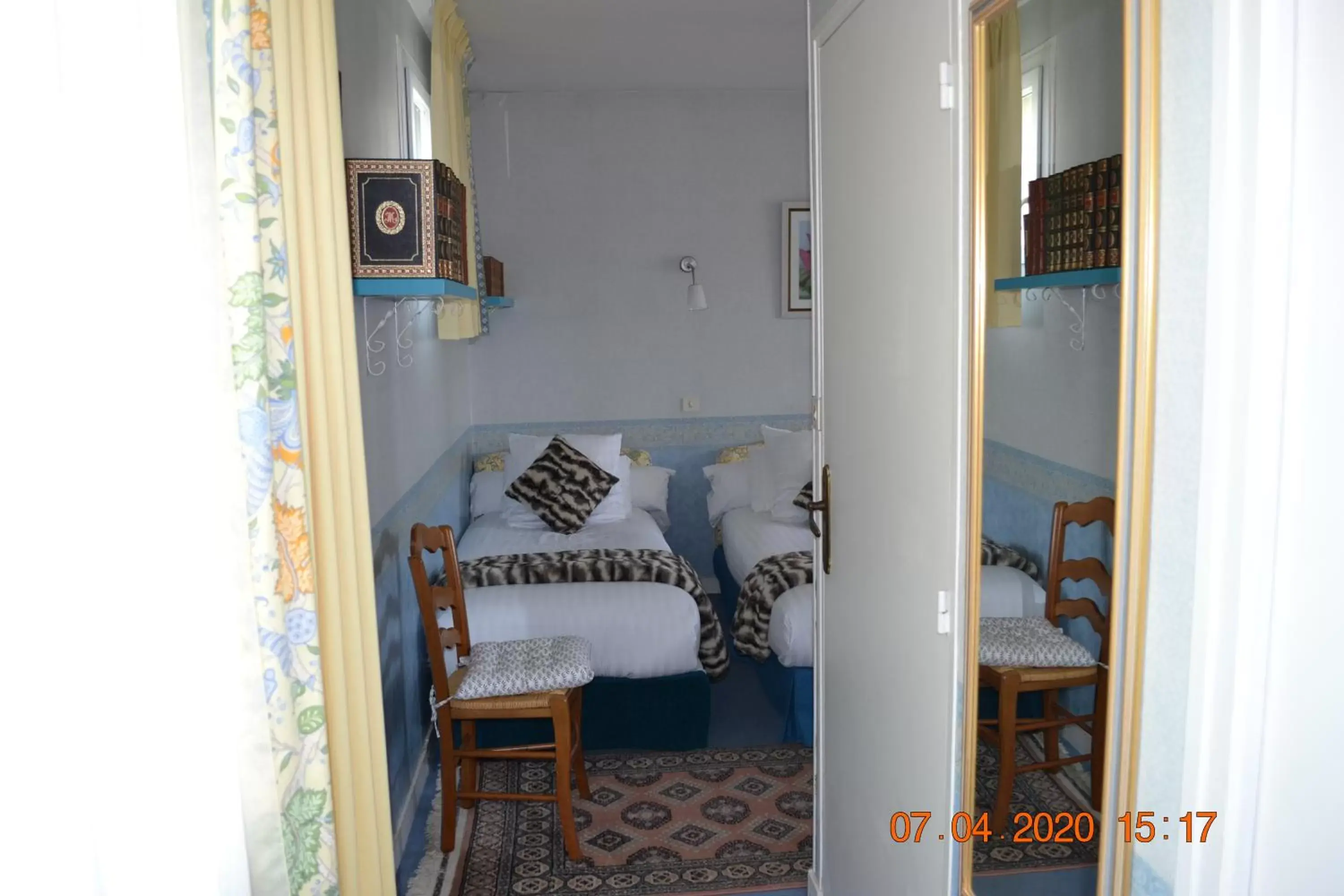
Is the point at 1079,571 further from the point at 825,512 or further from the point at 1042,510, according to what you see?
the point at 825,512

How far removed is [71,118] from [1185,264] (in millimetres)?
1222

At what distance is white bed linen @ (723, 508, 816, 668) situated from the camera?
3695 millimetres

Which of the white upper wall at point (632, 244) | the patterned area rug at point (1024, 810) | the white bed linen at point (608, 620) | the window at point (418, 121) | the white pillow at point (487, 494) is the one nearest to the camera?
the patterned area rug at point (1024, 810)

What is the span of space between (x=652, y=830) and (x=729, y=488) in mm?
2559

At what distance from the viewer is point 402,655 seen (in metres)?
3.45

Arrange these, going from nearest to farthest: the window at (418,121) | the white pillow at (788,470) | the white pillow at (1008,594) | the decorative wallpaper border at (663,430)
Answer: the white pillow at (1008,594) → the window at (418,121) → the white pillow at (788,470) → the decorative wallpaper border at (663,430)

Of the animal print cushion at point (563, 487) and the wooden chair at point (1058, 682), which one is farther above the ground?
the wooden chair at point (1058, 682)

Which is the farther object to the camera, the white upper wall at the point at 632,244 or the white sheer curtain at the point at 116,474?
the white upper wall at the point at 632,244

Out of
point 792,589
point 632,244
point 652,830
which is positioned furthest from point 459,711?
point 632,244

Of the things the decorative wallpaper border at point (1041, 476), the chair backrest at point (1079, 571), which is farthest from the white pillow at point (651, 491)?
the chair backrest at point (1079, 571)

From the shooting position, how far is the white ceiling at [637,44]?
13.5 ft

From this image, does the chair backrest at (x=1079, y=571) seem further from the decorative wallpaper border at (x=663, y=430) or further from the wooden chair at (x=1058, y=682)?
the decorative wallpaper border at (x=663, y=430)

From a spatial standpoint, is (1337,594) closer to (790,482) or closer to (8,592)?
(8,592)

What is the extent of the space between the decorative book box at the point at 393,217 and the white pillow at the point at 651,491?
117 inches
